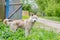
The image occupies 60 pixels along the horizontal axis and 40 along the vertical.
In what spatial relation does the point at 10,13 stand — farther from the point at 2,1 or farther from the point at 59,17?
the point at 59,17

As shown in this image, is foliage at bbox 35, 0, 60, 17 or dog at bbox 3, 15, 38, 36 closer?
dog at bbox 3, 15, 38, 36

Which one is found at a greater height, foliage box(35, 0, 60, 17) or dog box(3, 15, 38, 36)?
dog box(3, 15, 38, 36)

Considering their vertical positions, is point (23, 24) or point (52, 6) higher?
point (23, 24)

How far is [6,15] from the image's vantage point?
626 inches

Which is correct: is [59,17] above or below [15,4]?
below

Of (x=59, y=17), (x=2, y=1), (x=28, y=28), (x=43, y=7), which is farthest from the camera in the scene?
(x=43, y=7)

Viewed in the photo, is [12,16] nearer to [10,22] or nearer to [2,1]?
[2,1]

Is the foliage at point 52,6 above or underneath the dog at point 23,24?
underneath

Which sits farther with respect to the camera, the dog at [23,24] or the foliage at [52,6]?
the foliage at [52,6]

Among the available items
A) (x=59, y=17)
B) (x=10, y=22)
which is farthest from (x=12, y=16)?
(x=59, y=17)

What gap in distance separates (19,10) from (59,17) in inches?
744

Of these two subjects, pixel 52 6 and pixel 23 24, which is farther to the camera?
pixel 52 6

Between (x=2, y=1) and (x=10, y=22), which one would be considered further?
(x=2, y=1)

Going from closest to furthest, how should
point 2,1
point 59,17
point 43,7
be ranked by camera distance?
point 2,1 → point 59,17 → point 43,7
